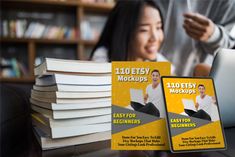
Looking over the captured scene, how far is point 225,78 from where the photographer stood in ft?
2.13

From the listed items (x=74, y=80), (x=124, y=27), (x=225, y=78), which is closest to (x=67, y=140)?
(x=74, y=80)

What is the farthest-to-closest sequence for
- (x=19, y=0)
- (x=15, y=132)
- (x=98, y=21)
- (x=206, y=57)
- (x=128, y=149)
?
(x=98, y=21) < (x=19, y=0) < (x=206, y=57) < (x=15, y=132) < (x=128, y=149)

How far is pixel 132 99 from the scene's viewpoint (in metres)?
0.52

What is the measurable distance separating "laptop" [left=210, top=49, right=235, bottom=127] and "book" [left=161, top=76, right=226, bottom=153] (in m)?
0.10

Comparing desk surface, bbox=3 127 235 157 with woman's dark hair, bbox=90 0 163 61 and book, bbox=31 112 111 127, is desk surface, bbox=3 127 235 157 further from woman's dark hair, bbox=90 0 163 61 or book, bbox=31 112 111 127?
woman's dark hair, bbox=90 0 163 61

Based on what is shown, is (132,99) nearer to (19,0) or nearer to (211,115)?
(211,115)

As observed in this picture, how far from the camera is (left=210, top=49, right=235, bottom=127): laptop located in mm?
642

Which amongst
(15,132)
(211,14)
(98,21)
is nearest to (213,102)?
(15,132)

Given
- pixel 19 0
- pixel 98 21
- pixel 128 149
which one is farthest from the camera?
pixel 98 21

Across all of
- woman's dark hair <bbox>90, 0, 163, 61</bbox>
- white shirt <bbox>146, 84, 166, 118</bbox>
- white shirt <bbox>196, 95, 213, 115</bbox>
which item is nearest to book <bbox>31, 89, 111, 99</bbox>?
white shirt <bbox>146, 84, 166, 118</bbox>

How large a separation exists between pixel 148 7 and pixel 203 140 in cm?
109

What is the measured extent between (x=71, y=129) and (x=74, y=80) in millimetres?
118

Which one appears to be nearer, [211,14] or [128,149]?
[128,149]

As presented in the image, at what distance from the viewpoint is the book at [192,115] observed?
0.50m
